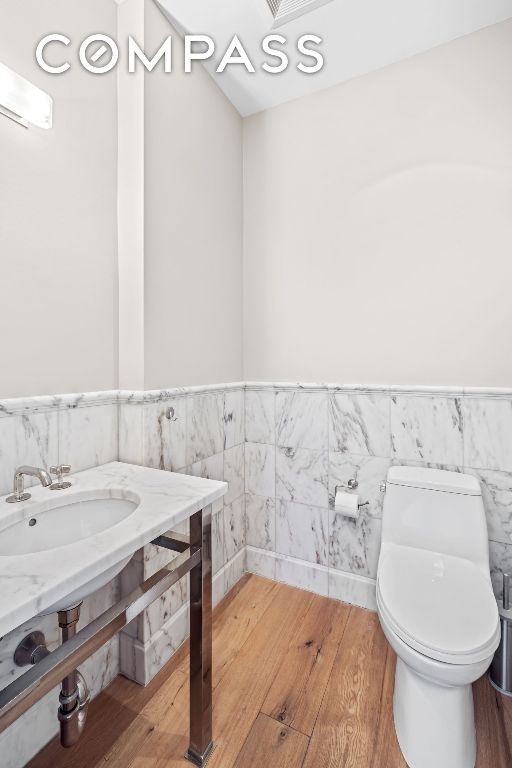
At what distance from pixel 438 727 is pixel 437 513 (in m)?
0.65

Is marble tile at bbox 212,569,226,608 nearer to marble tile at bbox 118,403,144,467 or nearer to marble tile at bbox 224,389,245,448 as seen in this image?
marble tile at bbox 224,389,245,448

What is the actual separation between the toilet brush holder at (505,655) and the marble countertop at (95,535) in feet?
3.79

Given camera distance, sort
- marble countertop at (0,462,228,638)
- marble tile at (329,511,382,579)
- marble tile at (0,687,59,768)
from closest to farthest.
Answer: marble countertop at (0,462,228,638) < marble tile at (0,687,59,768) < marble tile at (329,511,382,579)

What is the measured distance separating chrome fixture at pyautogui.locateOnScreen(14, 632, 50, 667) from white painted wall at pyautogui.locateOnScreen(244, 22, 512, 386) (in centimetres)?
139

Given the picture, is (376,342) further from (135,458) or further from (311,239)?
(135,458)

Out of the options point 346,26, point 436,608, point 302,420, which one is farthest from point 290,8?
point 436,608

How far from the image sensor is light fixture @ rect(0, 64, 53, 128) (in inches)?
37.2

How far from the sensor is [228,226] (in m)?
1.87

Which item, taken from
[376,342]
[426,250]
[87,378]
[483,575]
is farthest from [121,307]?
[483,575]

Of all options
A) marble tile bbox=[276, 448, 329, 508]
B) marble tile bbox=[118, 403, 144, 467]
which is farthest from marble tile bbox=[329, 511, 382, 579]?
marble tile bbox=[118, 403, 144, 467]

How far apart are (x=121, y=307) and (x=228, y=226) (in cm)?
82

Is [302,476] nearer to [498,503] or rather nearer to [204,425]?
[204,425]

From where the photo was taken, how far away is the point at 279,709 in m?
1.21

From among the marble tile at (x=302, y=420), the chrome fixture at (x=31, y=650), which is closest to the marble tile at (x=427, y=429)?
the marble tile at (x=302, y=420)
